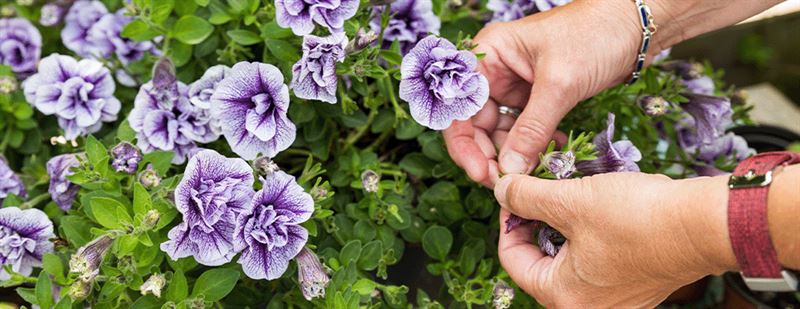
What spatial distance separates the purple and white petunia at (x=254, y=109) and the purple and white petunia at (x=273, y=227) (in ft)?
0.20

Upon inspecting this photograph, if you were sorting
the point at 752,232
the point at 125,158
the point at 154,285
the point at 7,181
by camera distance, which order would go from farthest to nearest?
the point at 7,181 < the point at 125,158 < the point at 154,285 < the point at 752,232

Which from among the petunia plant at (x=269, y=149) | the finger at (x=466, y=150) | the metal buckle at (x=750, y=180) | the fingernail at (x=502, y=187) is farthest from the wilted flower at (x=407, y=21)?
the metal buckle at (x=750, y=180)

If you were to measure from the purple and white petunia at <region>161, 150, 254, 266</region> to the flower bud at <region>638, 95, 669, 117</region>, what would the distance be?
57 centimetres

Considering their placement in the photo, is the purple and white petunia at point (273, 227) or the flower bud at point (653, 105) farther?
the flower bud at point (653, 105)

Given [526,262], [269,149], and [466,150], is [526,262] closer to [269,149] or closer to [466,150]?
[466,150]

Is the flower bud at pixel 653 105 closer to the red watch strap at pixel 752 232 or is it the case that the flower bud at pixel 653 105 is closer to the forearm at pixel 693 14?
the forearm at pixel 693 14

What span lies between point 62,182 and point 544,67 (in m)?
0.66

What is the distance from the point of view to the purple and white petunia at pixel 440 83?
2.85ft

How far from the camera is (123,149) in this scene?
0.91 metres

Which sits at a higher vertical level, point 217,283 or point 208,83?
point 208,83

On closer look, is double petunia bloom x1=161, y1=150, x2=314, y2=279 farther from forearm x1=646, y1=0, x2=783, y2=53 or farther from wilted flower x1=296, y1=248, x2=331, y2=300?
forearm x1=646, y1=0, x2=783, y2=53

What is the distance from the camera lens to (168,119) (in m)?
0.97

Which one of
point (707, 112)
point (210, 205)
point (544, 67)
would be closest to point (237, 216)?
point (210, 205)

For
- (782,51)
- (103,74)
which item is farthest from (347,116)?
(782,51)
